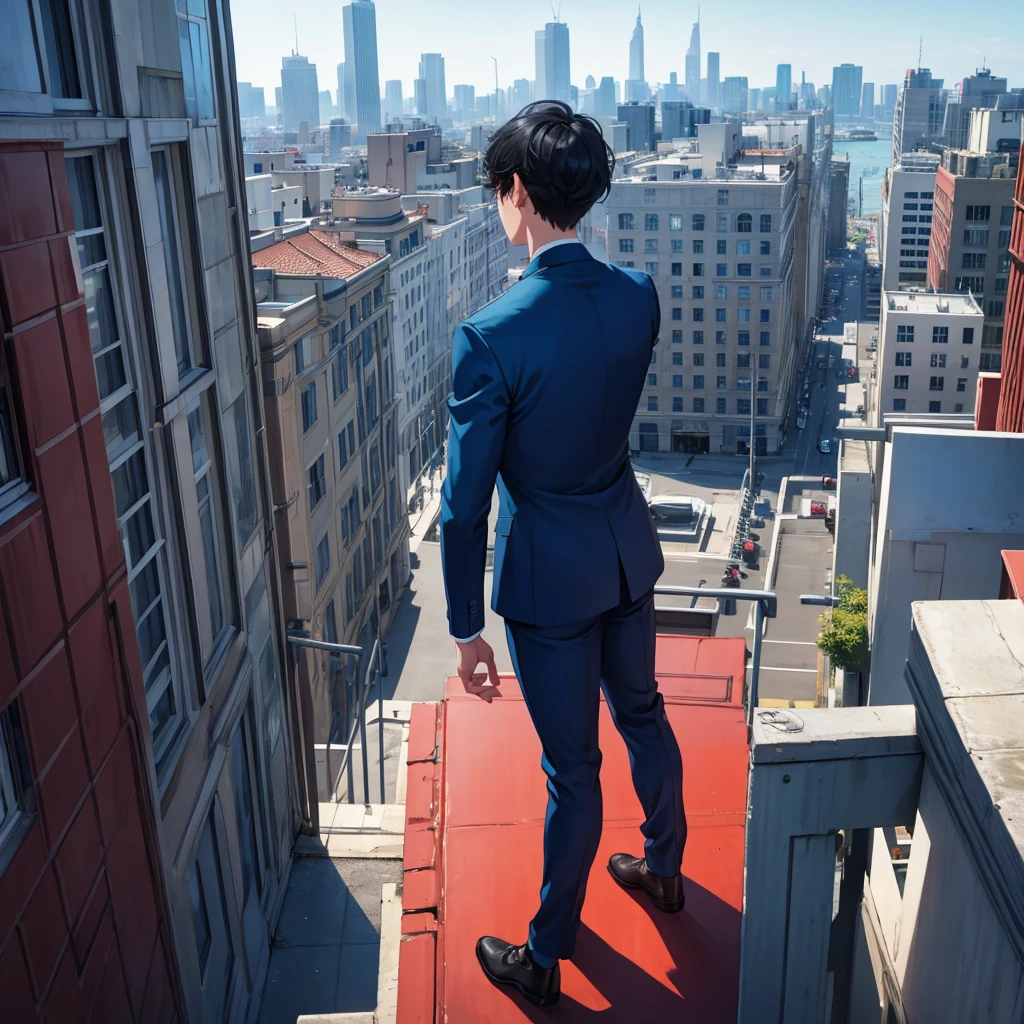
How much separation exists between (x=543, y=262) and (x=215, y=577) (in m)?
4.49

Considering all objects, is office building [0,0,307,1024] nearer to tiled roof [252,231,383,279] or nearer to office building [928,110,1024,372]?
tiled roof [252,231,383,279]

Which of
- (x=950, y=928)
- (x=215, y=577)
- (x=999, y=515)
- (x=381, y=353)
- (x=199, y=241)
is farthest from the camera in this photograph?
(x=381, y=353)

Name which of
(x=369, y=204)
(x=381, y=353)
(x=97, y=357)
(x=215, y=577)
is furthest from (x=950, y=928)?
(x=369, y=204)

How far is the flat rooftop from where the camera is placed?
4788cm

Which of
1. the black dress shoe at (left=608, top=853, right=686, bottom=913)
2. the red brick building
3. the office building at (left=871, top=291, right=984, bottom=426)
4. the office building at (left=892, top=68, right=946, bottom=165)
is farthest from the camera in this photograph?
the office building at (left=892, top=68, right=946, bottom=165)

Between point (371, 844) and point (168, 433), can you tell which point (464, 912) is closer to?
point (168, 433)

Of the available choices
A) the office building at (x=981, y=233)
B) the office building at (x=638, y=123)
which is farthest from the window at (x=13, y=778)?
the office building at (x=638, y=123)

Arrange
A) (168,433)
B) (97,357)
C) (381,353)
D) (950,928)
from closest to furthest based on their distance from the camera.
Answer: (950,928) < (97,357) < (168,433) < (381,353)

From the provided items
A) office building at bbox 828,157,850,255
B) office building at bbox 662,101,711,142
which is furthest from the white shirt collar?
office building at bbox 828,157,850,255

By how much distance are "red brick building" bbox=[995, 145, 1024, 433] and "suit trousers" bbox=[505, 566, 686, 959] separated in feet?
30.5

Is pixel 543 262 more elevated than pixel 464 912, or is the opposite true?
pixel 543 262

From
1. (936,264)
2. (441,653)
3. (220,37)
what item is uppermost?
(220,37)

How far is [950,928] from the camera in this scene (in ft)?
8.67

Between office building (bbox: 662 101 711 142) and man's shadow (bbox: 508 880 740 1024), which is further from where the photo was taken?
office building (bbox: 662 101 711 142)
